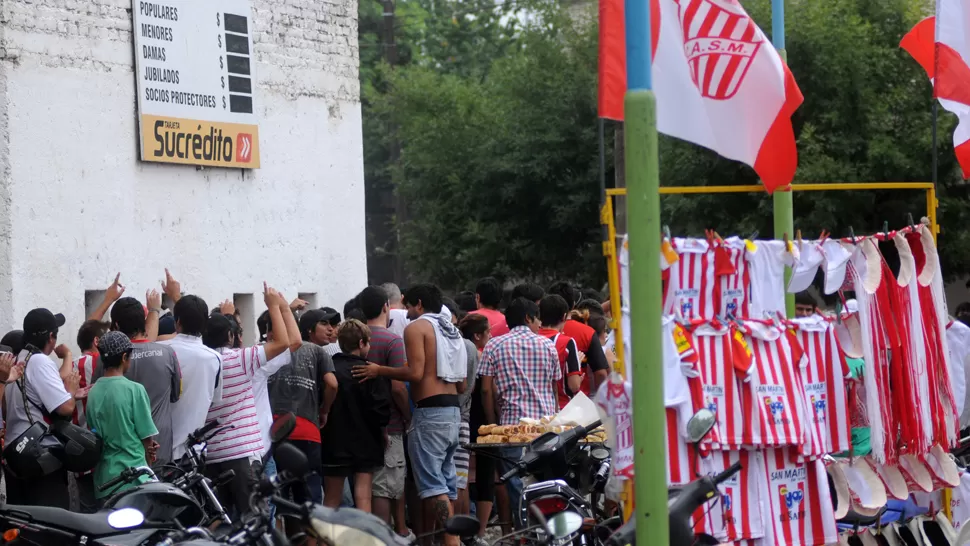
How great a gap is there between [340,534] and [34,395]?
4.37m

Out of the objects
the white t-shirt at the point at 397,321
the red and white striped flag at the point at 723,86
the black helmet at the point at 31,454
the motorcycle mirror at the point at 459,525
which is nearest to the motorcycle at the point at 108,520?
the black helmet at the point at 31,454

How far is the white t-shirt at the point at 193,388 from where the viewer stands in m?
8.44

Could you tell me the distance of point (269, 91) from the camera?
54.9 ft

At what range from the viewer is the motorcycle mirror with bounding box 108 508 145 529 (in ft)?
19.9

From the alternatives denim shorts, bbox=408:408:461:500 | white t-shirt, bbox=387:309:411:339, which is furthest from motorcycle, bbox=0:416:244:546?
white t-shirt, bbox=387:309:411:339

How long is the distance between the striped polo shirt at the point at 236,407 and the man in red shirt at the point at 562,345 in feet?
8.24

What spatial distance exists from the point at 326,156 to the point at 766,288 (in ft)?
38.4

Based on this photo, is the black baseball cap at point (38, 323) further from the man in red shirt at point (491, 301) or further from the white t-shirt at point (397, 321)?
the man in red shirt at point (491, 301)

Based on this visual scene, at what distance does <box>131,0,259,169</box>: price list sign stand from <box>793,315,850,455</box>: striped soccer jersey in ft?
32.5

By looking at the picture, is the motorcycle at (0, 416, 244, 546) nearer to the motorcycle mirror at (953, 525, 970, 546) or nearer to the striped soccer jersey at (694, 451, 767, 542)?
the striped soccer jersey at (694, 451, 767, 542)

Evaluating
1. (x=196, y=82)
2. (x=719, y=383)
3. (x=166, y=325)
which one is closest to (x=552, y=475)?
(x=719, y=383)

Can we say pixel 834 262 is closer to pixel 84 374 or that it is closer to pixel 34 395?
pixel 34 395

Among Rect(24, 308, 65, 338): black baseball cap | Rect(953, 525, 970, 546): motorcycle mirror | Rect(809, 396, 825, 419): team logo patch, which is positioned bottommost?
Rect(953, 525, 970, 546): motorcycle mirror

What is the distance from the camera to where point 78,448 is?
25.6ft
